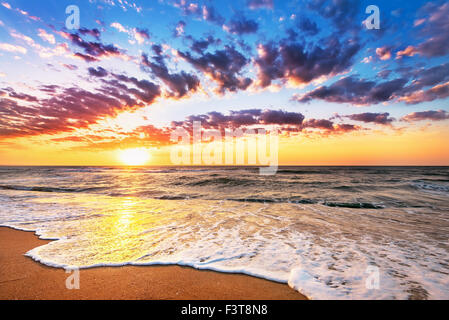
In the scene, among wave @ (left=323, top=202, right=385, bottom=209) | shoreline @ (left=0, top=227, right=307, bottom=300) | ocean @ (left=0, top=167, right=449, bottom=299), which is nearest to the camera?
shoreline @ (left=0, top=227, right=307, bottom=300)

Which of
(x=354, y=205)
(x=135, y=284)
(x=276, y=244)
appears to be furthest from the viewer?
(x=354, y=205)

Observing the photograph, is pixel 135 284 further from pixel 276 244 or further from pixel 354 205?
pixel 354 205

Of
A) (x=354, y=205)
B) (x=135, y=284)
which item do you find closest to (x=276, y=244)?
(x=135, y=284)

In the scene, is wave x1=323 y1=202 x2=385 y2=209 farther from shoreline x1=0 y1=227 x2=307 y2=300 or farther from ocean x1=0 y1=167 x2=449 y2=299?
shoreline x1=0 y1=227 x2=307 y2=300

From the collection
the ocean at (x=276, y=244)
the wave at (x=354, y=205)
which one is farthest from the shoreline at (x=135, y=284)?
the wave at (x=354, y=205)

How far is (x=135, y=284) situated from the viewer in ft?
9.75

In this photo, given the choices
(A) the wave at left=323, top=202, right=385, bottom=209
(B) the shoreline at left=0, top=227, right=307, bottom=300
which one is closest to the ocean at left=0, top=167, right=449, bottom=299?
(B) the shoreline at left=0, top=227, right=307, bottom=300

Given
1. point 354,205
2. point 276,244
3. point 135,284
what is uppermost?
point 135,284

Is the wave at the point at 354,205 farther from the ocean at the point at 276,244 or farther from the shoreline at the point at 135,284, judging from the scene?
the shoreline at the point at 135,284

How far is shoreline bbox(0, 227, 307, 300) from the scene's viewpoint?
2730mm

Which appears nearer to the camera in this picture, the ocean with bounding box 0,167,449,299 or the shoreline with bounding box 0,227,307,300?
the shoreline with bounding box 0,227,307,300
